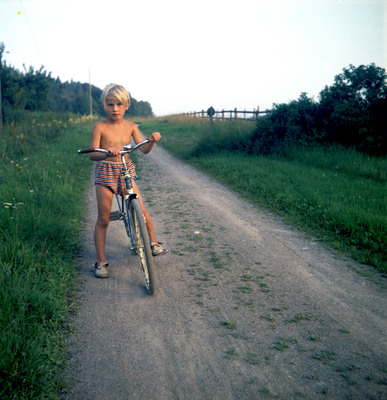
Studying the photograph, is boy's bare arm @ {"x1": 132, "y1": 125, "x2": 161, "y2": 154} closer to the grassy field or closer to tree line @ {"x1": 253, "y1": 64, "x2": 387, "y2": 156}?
the grassy field

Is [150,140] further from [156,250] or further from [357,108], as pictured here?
[357,108]

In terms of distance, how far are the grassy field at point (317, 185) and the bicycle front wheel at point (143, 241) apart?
2.63 m

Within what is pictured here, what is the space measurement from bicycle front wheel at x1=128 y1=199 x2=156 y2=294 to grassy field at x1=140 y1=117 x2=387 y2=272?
263 centimetres

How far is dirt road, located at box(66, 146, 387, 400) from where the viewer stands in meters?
2.11

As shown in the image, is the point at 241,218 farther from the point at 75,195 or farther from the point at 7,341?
the point at 7,341

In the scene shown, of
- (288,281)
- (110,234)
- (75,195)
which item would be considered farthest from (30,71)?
(288,281)

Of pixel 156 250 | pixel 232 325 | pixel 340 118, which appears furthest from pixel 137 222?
pixel 340 118

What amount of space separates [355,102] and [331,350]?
9.95m

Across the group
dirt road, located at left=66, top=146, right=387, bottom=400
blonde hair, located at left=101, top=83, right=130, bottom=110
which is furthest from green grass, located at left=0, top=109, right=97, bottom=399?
blonde hair, located at left=101, top=83, right=130, bottom=110

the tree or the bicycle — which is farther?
the tree

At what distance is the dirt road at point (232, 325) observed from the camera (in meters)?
2.11

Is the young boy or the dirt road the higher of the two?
the young boy

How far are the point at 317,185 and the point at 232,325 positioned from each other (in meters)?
5.39

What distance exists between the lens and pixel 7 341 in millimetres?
2221
